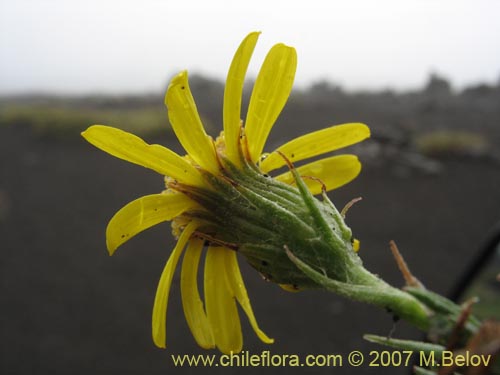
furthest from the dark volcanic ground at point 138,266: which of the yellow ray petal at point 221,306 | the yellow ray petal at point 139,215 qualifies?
the yellow ray petal at point 139,215

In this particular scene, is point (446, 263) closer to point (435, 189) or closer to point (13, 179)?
point (435, 189)

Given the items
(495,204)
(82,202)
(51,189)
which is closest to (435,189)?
(495,204)

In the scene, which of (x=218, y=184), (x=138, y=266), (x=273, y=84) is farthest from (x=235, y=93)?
(x=138, y=266)

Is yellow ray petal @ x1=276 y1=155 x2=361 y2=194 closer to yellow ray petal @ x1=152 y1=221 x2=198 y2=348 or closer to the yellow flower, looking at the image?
the yellow flower

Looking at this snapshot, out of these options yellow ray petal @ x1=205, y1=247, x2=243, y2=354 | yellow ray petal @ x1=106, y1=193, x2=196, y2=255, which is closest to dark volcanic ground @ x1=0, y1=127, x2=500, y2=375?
yellow ray petal @ x1=205, y1=247, x2=243, y2=354

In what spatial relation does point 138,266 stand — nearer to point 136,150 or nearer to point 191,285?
point 191,285

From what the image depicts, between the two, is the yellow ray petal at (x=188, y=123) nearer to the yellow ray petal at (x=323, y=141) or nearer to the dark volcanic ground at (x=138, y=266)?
the yellow ray petal at (x=323, y=141)
